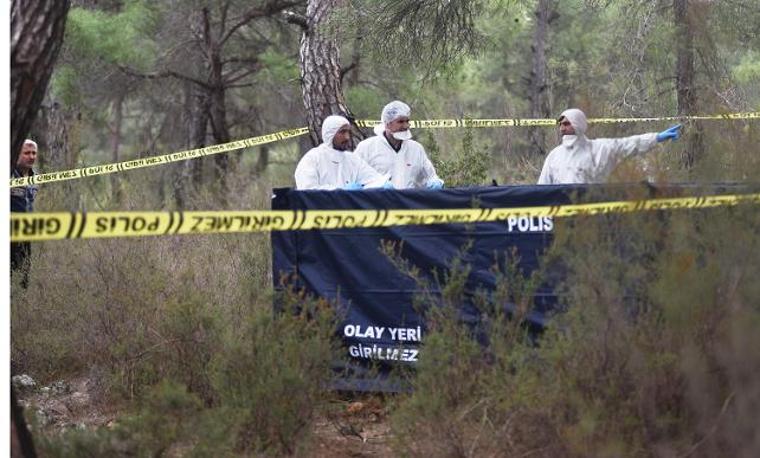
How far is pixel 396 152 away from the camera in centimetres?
851

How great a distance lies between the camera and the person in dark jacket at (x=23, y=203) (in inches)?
341

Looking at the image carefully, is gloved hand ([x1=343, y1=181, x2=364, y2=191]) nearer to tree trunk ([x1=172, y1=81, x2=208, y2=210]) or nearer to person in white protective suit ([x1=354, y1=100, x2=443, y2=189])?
person in white protective suit ([x1=354, y1=100, x2=443, y2=189])

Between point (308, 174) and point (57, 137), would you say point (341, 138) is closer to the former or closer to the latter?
point (308, 174)

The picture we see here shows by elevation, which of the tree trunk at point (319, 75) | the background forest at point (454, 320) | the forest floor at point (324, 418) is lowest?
the forest floor at point (324, 418)

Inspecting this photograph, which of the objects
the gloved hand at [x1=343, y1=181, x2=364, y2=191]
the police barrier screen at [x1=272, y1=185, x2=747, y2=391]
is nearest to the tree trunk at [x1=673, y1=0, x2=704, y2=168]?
the gloved hand at [x1=343, y1=181, x2=364, y2=191]

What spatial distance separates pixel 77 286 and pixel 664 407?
15.9ft

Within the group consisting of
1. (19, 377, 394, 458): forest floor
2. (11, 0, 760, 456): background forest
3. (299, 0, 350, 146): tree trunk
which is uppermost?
(299, 0, 350, 146): tree trunk

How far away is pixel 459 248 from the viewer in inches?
252

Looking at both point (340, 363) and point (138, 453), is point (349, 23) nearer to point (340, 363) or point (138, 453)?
point (340, 363)

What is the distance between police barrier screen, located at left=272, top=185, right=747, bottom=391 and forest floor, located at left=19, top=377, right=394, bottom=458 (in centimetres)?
15

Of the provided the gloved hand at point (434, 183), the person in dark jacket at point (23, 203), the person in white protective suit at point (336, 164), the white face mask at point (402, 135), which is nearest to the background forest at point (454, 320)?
the person in dark jacket at point (23, 203)

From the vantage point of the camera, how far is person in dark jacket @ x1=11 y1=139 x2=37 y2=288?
8664 millimetres

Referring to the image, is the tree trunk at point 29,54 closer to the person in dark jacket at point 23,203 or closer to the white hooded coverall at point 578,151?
the white hooded coverall at point 578,151

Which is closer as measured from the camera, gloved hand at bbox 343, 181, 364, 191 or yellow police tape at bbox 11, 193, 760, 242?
yellow police tape at bbox 11, 193, 760, 242
